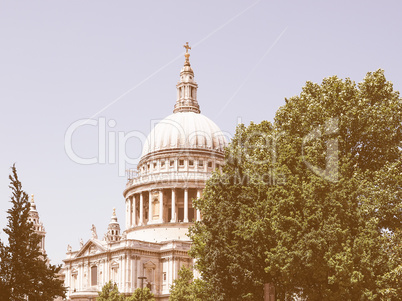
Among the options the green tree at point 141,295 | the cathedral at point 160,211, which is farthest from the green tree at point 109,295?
the cathedral at point 160,211

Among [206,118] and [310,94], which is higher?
[206,118]

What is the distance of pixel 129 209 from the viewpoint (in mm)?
116250

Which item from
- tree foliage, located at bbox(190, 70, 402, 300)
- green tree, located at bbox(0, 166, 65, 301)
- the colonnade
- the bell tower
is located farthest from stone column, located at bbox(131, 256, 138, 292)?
green tree, located at bbox(0, 166, 65, 301)

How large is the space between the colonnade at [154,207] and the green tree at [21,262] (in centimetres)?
6771

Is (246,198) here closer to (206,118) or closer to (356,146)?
(356,146)

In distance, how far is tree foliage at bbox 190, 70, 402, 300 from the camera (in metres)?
35.9

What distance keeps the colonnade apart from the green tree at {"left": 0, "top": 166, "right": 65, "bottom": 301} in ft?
222

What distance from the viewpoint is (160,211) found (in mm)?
107750

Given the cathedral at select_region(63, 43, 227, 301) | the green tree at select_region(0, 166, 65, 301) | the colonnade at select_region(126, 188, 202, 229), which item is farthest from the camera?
the colonnade at select_region(126, 188, 202, 229)

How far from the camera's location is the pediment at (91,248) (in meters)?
103

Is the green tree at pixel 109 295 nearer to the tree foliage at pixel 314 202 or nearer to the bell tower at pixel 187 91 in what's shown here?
the tree foliage at pixel 314 202

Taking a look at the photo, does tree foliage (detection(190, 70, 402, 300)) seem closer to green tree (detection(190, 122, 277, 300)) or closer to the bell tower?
green tree (detection(190, 122, 277, 300))

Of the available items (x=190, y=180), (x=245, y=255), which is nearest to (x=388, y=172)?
(x=245, y=255)

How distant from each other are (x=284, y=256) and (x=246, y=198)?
6.82m
